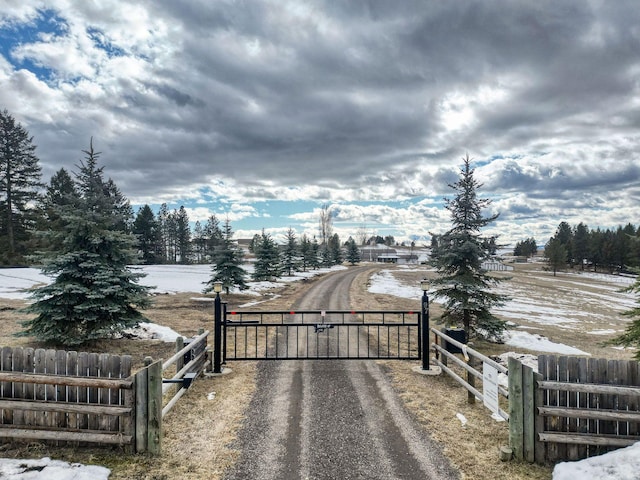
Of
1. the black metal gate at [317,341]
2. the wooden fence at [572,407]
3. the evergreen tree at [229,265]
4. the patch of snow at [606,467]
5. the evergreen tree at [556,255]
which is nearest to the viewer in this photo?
the patch of snow at [606,467]

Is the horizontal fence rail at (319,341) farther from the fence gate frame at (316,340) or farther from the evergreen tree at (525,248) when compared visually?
the evergreen tree at (525,248)

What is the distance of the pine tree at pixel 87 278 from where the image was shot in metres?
10.2

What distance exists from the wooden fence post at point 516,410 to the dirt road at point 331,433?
1076 mm

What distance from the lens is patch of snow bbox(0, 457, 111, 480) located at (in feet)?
14.5

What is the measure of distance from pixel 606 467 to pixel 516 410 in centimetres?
110

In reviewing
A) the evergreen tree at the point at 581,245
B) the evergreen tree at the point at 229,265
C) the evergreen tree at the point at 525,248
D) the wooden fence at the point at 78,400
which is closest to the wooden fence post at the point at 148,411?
the wooden fence at the point at 78,400

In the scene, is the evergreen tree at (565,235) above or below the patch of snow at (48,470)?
above

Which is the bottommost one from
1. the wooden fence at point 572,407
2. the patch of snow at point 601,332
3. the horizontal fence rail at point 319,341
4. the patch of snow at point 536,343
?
the patch of snow at point 601,332

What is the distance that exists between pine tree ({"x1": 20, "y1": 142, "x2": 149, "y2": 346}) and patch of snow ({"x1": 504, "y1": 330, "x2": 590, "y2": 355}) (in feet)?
50.1

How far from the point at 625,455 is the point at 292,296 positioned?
78.2ft

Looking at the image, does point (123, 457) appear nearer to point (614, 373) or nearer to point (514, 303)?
point (614, 373)

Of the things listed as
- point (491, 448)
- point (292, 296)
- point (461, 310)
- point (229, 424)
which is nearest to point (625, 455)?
point (491, 448)

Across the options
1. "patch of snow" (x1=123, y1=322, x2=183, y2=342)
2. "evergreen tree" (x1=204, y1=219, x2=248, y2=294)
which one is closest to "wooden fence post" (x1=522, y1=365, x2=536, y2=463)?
"patch of snow" (x1=123, y1=322, x2=183, y2=342)

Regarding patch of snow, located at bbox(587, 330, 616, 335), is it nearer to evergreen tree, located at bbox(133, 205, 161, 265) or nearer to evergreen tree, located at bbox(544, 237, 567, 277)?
evergreen tree, located at bbox(544, 237, 567, 277)
